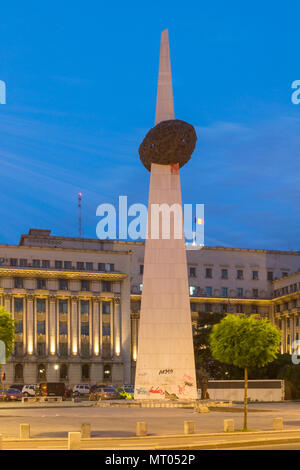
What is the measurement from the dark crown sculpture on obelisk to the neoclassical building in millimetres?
62172

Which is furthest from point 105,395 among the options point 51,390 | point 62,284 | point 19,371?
point 62,284

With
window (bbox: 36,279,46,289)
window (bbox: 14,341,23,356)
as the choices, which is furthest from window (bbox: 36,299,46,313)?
window (bbox: 14,341,23,356)

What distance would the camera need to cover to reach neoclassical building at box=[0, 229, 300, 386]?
116 metres

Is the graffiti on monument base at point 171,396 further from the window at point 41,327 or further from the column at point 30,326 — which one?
the window at point 41,327

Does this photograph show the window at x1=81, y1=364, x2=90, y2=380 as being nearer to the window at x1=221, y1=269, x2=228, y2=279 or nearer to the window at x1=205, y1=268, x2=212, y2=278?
the window at x1=205, y1=268, x2=212, y2=278

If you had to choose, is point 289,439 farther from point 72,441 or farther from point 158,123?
point 158,123

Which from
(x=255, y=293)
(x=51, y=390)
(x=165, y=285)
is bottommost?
(x=51, y=390)

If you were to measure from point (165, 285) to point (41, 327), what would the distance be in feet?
214

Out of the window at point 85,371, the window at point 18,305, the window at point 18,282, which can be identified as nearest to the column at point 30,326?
the window at point 18,305

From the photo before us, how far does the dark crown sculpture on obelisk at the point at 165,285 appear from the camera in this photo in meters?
54.7

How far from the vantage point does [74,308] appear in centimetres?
12056

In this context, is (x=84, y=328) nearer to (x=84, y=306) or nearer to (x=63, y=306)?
(x=84, y=306)

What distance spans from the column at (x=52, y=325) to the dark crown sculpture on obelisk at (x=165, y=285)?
6323 centimetres

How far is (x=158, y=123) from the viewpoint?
57625 mm
